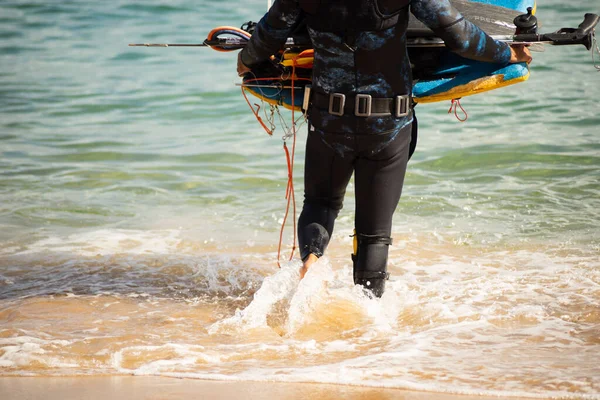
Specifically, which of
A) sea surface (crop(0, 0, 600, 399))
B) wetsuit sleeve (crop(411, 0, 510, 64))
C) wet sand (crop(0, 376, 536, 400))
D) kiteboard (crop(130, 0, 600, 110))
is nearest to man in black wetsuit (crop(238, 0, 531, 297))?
wetsuit sleeve (crop(411, 0, 510, 64))

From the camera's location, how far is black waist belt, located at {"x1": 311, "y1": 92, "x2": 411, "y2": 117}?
3.62m

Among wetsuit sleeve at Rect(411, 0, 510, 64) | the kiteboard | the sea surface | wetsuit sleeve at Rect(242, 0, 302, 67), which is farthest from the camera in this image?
the kiteboard

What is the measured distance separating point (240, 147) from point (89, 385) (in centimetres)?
567

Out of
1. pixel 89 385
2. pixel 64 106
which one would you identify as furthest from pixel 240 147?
pixel 89 385

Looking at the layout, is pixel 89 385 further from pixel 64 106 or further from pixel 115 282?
pixel 64 106

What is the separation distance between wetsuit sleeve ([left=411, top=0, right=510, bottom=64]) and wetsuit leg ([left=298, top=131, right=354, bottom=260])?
2.35 ft

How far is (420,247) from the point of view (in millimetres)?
5746

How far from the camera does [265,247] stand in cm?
588

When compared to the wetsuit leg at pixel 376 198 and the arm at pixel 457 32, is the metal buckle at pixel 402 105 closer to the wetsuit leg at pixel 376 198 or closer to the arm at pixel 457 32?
the wetsuit leg at pixel 376 198

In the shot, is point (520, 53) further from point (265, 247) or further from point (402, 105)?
point (265, 247)

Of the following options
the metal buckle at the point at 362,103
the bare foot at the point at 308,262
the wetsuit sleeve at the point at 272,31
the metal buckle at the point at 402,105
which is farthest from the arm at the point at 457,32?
the bare foot at the point at 308,262

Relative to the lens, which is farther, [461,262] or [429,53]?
[461,262]

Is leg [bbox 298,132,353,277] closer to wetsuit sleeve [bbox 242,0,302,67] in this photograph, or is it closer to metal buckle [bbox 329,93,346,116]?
metal buckle [bbox 329,93,346,116]

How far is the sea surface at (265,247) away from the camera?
3.66 meters
